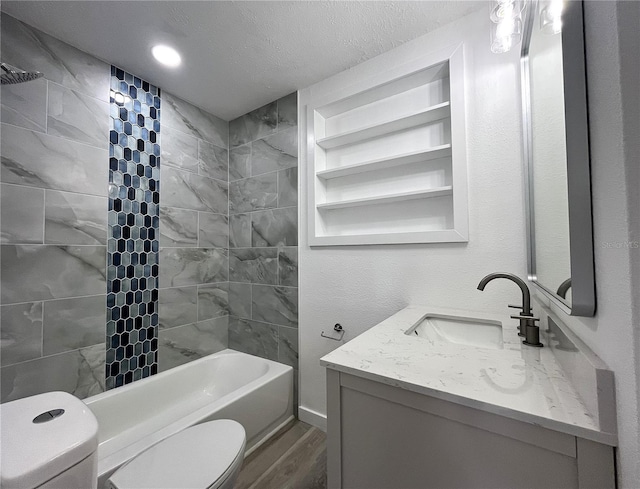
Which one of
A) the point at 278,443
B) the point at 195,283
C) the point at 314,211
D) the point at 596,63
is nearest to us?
the point at 596,63

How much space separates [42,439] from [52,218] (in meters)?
1.21

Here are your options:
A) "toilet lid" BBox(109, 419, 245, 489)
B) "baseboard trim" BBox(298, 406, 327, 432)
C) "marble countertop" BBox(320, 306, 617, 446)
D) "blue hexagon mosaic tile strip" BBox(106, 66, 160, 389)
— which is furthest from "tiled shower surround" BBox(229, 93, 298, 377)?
"marble countertop" BBox(320, 306, 617, 446)

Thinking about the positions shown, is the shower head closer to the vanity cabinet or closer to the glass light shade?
the vanity cabinet

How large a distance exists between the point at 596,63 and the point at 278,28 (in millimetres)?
1535

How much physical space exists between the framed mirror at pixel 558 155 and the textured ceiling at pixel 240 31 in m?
0.68

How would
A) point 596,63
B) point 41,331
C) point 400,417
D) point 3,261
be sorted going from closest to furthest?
point 596,63 → point 400,417 → point 3,261 → point 41,331

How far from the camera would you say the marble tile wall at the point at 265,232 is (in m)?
2.10

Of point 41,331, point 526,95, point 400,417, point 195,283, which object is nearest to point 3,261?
point 41,331

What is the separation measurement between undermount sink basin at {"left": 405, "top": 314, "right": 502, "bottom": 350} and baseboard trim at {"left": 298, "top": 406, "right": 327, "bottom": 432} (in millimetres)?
1113

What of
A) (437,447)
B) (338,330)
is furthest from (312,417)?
(437,447)

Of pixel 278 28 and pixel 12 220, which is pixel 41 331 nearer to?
pixel 12 220

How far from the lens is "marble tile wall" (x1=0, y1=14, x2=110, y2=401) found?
54.6 inches

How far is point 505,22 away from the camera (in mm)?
982

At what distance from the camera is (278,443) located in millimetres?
1751
